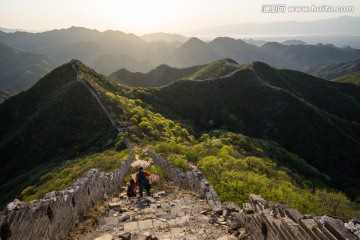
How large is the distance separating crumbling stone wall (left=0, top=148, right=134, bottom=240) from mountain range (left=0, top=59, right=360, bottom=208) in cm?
2359

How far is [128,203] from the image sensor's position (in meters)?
15.4

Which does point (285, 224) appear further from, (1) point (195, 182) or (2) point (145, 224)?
(1) point (195, 182)

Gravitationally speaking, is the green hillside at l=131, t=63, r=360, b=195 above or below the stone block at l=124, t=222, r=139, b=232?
below

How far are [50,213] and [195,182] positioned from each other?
817cm

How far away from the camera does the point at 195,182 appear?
16.0 m

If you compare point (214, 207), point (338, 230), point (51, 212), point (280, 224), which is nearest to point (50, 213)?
point (51, 212)

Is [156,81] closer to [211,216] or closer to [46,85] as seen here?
[46,85]

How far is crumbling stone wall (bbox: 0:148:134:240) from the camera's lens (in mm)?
6844

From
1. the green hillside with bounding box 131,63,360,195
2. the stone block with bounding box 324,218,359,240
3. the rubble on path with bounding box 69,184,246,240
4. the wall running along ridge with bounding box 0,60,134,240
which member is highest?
the stone block with bounding box 324,218,359,240

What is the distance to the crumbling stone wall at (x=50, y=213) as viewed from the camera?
22.5 ft

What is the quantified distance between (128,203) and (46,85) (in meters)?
62.8

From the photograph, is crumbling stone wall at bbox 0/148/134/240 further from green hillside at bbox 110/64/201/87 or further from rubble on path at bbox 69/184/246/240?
green hillside at bbox 110/64/201/87

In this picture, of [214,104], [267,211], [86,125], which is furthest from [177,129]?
[267,211]

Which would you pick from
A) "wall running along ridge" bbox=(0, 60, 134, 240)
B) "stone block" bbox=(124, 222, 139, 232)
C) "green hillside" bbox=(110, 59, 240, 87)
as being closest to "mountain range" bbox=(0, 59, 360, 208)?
"wall running along ridge" bbox=(0, 60, 134, 240)
